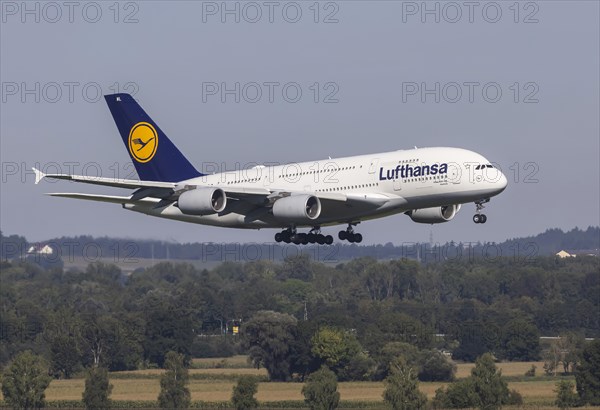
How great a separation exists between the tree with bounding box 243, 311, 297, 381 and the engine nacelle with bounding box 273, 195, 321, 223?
216 feet

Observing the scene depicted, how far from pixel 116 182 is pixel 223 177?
819cm

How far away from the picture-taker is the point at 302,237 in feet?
225

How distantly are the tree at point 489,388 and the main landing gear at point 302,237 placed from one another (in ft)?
133

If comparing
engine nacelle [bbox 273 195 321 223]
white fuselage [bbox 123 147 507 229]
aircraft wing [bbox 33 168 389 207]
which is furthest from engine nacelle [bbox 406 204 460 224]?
engine nacelle [bbox 273 195 321 223]

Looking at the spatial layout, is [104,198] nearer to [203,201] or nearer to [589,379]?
[203,201]

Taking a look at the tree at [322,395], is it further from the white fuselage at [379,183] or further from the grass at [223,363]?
the white fuselage at [379,183]

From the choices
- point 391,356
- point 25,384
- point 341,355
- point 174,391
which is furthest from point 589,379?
point 25,384

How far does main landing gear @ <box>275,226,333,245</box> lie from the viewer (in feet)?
224

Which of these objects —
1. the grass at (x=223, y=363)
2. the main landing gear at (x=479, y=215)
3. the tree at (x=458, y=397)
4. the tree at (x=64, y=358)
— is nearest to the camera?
the main landing gear at (x=479, y=215)

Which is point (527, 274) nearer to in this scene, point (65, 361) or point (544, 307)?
point (544, 307)

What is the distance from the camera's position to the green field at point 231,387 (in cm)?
11100

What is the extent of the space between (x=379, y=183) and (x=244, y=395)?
1815 inches

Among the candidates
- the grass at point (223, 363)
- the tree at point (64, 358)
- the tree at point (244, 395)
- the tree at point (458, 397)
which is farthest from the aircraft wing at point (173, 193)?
the grass at point (223, 363)

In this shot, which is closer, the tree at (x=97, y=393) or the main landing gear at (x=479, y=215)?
the main landing gear at (x=479, y=215)
